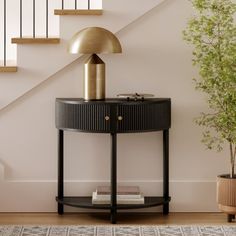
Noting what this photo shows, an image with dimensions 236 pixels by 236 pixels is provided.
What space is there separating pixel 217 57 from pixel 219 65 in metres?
0.05

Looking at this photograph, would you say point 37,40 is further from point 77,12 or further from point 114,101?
point 114,101

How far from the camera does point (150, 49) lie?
17.2 feet

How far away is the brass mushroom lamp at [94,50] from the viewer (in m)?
4.85

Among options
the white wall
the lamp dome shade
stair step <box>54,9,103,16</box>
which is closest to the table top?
the white wall

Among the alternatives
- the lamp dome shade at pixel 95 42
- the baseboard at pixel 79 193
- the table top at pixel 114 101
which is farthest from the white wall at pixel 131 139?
the lamp dome shade at pixel 95 42

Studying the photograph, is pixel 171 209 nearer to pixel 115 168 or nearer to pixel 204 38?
pixel 115 168

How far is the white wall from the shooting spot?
5.25 m

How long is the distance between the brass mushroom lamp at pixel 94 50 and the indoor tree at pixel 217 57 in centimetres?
54

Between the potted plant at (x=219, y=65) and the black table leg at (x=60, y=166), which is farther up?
the potted plant at (x=219, y=65)

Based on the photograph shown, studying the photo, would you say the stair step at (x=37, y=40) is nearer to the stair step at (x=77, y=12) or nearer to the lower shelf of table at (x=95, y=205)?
the stair step at (x=77, y=12)

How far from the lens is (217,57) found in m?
4.93

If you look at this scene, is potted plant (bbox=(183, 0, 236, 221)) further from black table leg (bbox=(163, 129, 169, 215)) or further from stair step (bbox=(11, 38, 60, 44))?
stair step (bbox=(11, 38, 60, 44))

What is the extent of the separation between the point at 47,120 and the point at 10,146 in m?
0.31

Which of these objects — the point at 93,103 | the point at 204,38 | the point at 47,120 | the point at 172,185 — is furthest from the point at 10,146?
the point at 204,38
